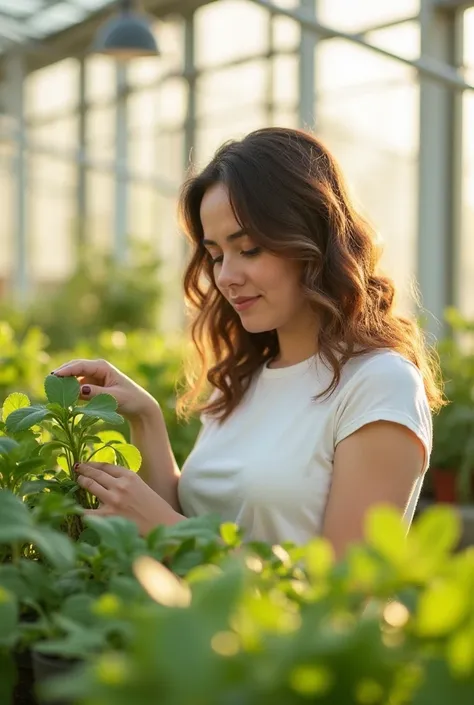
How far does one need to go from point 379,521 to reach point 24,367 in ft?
8.52

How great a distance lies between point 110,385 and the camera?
74.0 inches

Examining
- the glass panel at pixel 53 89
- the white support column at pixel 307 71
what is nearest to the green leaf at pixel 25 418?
the white support column at pixel 307 71

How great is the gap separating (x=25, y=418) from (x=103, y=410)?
86 millimetres

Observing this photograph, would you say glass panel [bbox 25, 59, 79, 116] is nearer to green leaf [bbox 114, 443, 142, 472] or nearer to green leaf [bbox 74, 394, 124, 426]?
green leaf [bbox 114, 443, 142, 472]

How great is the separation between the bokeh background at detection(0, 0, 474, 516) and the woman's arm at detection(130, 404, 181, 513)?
607 mm

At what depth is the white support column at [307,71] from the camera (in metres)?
8.87

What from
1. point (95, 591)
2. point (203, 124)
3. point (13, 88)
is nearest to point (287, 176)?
point (95, 591)

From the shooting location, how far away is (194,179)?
2.09 meters

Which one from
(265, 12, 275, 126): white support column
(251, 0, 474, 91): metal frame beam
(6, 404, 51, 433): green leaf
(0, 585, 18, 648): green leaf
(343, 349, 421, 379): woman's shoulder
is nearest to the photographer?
(0, 585, 18, 648): green leaf

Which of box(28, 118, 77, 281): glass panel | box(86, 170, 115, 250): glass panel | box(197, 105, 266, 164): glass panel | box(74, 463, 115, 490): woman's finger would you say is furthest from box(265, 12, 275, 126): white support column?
box(74, 463, 115, 490): woman's finger

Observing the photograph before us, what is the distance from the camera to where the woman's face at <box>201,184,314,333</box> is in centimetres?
193

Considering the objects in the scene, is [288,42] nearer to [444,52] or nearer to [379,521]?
[444,52]

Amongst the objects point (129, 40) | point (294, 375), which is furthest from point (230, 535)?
point (129, 40)

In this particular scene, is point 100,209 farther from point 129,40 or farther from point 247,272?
point 247,272
